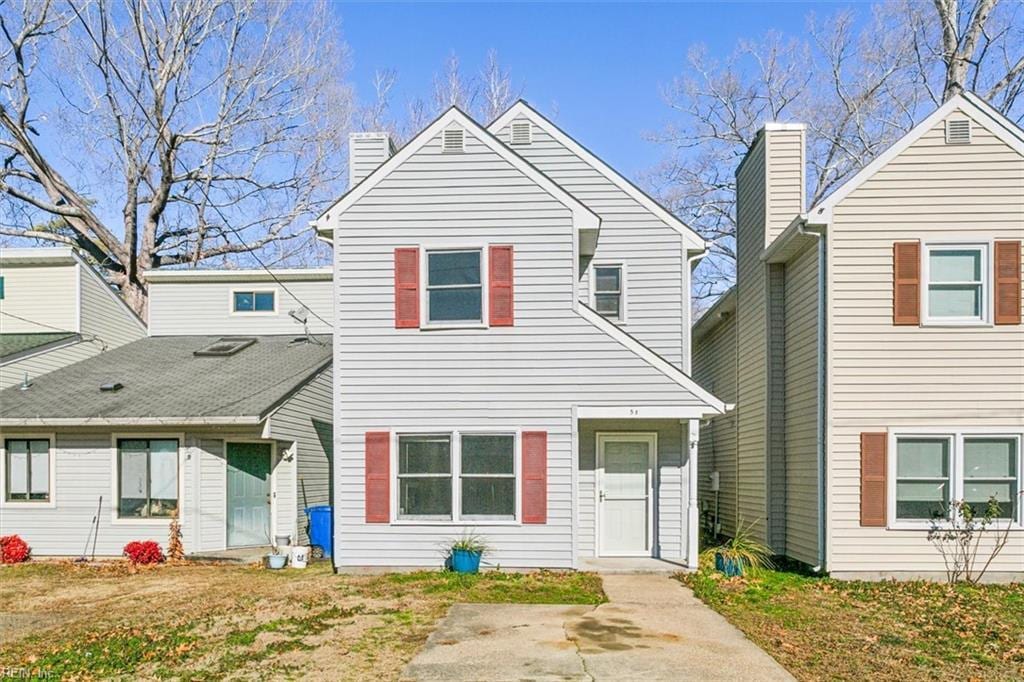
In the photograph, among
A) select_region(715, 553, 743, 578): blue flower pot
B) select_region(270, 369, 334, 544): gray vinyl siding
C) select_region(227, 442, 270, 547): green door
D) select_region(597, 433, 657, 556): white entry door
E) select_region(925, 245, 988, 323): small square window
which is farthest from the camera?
select_region(270, 369, 334, 544): gray vinyl siding

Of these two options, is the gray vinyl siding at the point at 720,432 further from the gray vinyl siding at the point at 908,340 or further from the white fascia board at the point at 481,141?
the white fascia board at the point at 481,141

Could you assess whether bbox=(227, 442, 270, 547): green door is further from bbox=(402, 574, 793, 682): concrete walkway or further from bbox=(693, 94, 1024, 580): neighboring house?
bbox=(693, 94, 1024, 580): neighboring house

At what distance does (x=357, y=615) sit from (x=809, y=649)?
4.91 meters

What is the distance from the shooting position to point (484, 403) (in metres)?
12.7

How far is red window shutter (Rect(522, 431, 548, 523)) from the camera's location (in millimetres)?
12453

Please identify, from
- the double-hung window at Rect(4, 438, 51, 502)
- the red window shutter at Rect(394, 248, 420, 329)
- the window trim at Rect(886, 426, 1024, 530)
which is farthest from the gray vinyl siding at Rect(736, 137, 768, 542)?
the double-hung window at Rect(4, 438, 51, 502)

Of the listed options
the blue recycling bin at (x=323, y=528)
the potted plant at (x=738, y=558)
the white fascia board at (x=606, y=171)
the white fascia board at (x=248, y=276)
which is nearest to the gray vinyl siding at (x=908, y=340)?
the potted plant at (x=738, y=558)

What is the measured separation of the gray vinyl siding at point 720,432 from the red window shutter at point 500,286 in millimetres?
5804

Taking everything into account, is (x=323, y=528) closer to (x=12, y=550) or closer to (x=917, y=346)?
(x=12, y=550)

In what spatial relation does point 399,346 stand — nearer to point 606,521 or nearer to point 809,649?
point 606,521

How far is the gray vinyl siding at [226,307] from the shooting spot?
2034 cm

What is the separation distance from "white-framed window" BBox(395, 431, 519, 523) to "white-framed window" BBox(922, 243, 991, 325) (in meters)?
6.40

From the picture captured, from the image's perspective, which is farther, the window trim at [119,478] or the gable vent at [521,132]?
the gable vent at [521,132]

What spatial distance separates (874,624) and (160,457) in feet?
37.8
